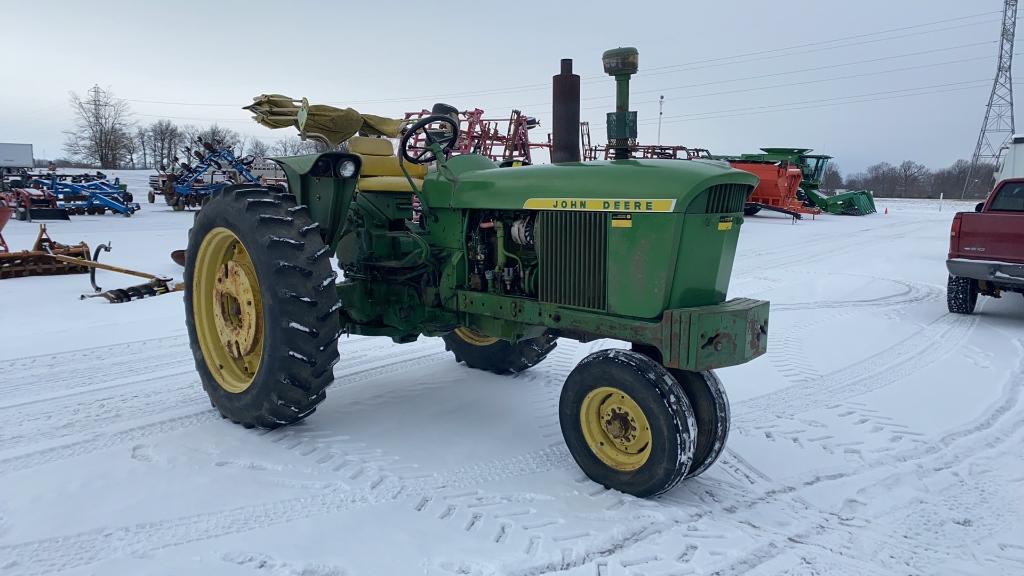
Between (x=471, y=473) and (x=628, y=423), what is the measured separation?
88 cm

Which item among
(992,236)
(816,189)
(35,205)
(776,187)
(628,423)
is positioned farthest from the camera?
(816,189)

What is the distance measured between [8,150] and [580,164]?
127 feet

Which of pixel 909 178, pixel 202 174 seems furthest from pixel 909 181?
pixel 202 174

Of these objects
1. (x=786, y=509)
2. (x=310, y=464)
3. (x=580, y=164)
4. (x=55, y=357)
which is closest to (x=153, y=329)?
(x=55, y=357)

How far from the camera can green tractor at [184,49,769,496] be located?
3.20 m

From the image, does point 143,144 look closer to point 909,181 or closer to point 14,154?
point 14,154

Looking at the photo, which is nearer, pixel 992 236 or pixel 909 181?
pixel 992 236

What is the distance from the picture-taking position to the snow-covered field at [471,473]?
2.77 meters

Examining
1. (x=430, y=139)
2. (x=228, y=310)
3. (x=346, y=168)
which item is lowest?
(x=228, y=310)

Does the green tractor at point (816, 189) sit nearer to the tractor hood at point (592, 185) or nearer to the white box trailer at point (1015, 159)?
the white box trailer at point (1015, 159)

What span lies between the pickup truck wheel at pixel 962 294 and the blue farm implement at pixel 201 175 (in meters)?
18.2

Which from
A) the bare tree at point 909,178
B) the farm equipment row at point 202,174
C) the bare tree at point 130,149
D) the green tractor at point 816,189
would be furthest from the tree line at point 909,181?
the bare tree at point 130,149

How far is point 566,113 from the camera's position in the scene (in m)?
4.20

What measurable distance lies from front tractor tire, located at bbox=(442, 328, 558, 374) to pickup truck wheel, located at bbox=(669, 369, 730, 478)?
5.73ft
